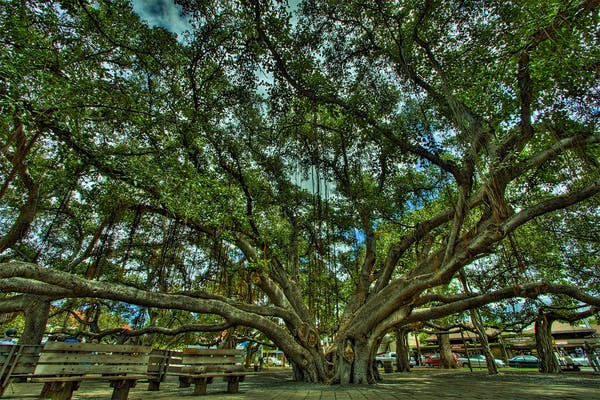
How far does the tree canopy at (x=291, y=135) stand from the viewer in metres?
4.64

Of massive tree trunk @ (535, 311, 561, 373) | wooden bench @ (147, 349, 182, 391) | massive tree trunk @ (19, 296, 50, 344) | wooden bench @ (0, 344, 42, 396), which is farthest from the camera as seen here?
massive tree trunk @ (535, 311, 561, 373)

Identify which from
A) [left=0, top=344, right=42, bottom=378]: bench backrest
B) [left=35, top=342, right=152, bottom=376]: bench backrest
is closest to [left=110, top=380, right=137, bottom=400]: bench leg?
[left=35, top=342, right=152, bottom=376]: bench backrest

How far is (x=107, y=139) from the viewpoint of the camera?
6184mm

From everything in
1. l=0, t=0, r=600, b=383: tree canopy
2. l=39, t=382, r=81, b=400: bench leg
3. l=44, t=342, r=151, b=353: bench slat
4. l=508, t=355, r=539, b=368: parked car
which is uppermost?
l=0, t=0, r=600, b=383: tree canopy

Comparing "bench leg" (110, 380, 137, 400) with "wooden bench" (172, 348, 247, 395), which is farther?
"wooden bench" (172, 348, 247, 395)

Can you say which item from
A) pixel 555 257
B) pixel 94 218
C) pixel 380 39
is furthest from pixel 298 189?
pixel 555 257

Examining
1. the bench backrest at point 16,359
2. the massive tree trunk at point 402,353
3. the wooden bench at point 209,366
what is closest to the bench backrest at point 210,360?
the wooden bench at point 209,366

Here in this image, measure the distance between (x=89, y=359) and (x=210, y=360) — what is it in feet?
6.17

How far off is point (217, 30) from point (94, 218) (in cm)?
718

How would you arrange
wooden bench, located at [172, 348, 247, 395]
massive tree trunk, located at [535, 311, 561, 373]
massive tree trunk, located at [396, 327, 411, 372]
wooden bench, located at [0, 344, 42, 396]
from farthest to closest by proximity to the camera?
massive tree trunk, located at [396, 327, 411, 372] → massive tree trunk, located at [535, 311, 561, 373] → wooden bench, located at [0, 344, 42, 396] → wooden bench, located at [172, 348, 247, 395]

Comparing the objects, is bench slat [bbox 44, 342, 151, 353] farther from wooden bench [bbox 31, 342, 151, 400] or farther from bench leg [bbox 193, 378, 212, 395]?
bench leg [bbox 193, 378, 212, 395]

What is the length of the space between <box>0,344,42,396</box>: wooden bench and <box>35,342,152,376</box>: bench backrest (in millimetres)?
2867

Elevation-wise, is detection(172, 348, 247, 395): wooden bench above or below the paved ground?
above

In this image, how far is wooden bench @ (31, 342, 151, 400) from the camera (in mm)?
3121
